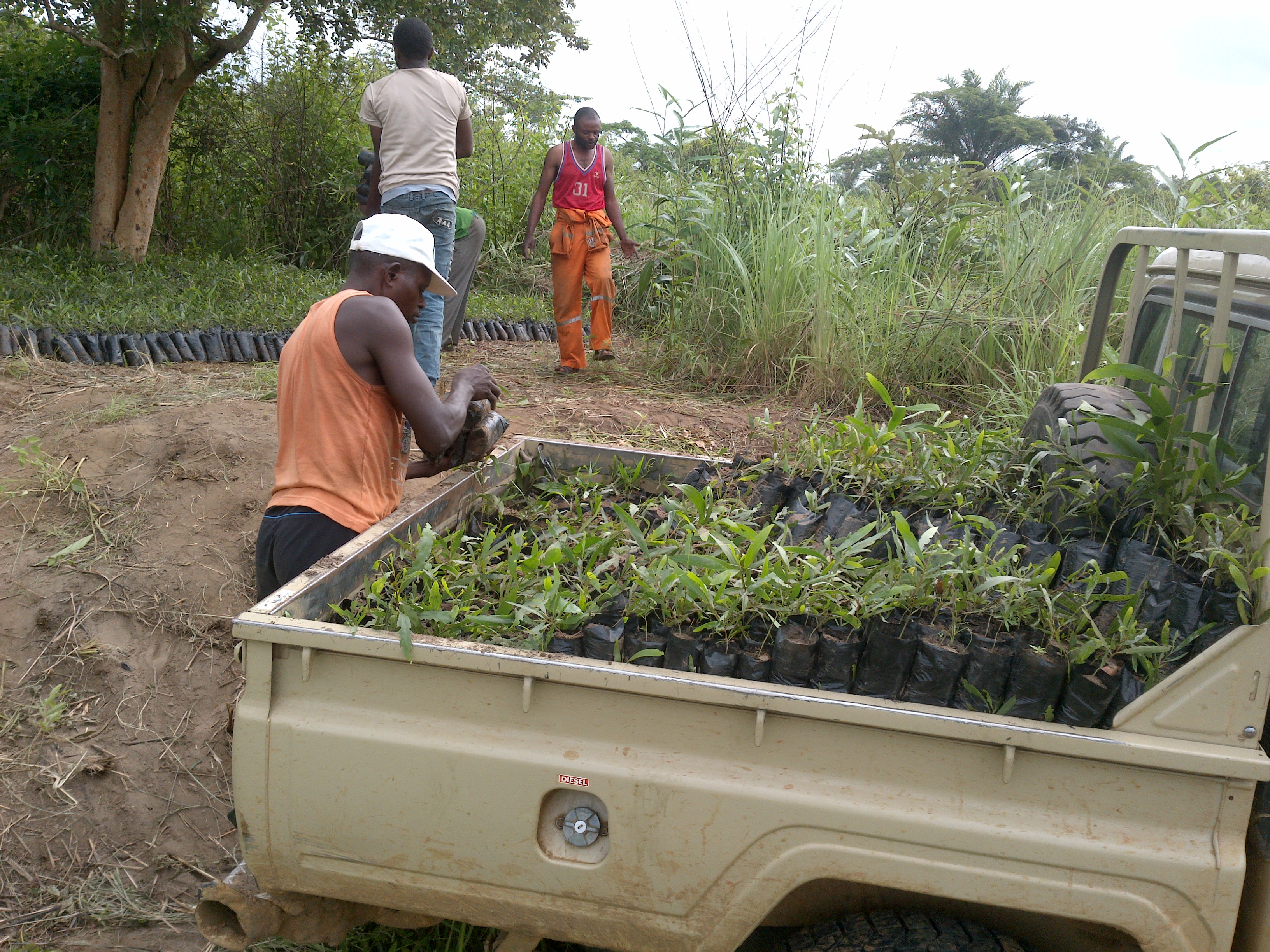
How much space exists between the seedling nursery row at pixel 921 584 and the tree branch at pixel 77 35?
301 inches

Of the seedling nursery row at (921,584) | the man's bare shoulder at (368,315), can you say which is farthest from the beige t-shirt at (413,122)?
the seedling nursery row at (921,584)

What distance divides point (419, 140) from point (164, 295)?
3697 millimetres

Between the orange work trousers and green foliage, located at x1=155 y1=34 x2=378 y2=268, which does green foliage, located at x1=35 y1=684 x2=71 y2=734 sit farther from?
green foliage, located at x1=155 y1=34 x2=378 y2=268

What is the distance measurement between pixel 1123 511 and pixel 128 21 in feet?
28.7

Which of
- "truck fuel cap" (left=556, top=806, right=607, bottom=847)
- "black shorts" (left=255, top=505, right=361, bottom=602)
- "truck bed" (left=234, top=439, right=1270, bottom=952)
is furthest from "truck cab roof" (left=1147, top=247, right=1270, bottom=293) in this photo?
"black shorts" (left=255, top=505, right=361, bottom=602)

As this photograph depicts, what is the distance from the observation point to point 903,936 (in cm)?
167

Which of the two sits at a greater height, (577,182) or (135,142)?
(135,142)

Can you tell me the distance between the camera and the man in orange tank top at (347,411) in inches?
102

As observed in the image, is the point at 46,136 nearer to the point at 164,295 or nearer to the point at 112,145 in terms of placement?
the point at 112,145

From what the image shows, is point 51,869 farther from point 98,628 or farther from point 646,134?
point 646,134

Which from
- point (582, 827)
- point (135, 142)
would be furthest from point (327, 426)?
point (135, 142)

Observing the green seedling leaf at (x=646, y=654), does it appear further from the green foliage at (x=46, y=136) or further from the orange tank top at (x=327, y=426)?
the green foliage at (x=46, y=136)

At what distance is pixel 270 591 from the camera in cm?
286

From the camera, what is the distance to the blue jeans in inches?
193
